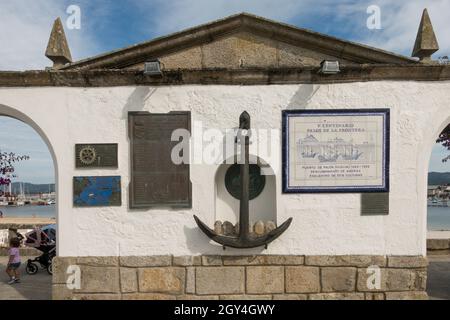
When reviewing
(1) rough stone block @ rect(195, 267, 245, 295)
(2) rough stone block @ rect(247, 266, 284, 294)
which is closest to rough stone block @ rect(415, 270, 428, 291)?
(2) rough stone block @ rect(247, 266, 284, 294)

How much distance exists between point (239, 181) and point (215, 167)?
1.76 ft

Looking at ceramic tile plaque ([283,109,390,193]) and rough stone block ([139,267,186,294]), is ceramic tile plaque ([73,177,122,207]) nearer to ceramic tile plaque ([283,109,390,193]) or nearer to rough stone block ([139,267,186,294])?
rough stone block ([139,267,186,294])

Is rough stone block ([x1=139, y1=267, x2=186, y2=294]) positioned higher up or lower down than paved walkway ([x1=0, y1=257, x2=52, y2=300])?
higher up

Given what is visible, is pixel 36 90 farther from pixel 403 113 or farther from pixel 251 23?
pixel 403 113

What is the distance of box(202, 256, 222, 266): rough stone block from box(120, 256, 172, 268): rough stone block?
536 mm

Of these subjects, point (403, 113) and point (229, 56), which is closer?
point (403, 113)

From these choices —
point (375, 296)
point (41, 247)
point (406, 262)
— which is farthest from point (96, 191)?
point (406, 262)

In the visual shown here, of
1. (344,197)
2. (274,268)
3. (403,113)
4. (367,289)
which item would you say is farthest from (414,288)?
(403,113)

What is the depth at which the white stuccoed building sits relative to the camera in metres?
4.57

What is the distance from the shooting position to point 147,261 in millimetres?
4574

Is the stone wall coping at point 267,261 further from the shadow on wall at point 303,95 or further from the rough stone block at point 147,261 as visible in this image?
the shadow on wall at point 303,95

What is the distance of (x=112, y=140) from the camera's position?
4.62m

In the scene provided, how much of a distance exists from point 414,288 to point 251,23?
4.99m

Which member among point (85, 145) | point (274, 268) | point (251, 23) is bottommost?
point (274, 268)
